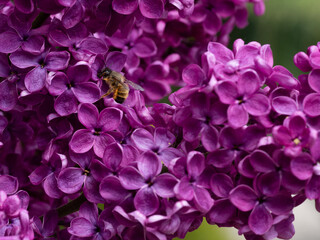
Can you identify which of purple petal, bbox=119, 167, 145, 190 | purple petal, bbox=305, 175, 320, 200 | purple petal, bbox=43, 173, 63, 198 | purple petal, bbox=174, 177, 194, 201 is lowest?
purple petal, bbox=43, 173, 63, 198

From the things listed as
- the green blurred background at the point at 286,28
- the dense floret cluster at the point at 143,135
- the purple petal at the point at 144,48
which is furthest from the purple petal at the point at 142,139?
the green blurred background at the point at 286,28

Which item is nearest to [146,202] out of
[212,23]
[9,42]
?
[9,42]

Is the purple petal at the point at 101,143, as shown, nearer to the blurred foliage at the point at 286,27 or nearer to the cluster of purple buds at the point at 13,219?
the cluster of purple buds at the point at 13,219

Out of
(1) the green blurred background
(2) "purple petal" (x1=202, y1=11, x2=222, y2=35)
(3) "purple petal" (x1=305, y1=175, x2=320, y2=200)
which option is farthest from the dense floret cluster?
(1) the green blurred background

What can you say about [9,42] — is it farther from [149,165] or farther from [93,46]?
[149,165]

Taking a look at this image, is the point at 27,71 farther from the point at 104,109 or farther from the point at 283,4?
the point at 283,4

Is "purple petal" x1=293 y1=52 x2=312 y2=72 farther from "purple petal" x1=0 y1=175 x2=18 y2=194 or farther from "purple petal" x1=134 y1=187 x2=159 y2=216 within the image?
"purple petal" x1=0 y1=175 x2=18 y2=194
